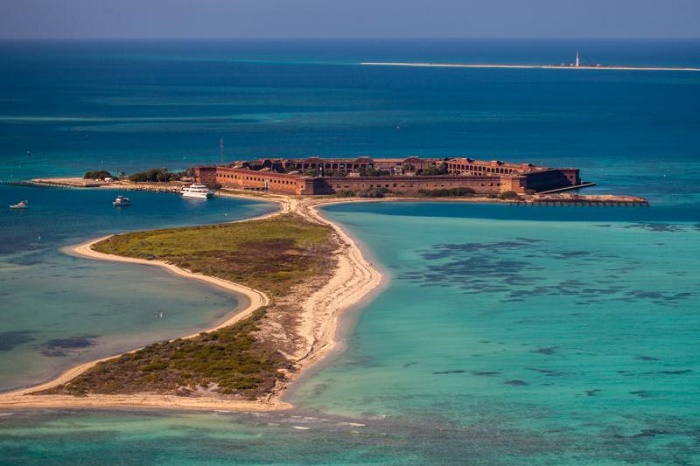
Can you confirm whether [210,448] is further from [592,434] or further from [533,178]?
[533,178]

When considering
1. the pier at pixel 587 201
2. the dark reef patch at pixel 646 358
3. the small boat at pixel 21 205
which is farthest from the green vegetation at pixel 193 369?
the pier at pixel 587 201

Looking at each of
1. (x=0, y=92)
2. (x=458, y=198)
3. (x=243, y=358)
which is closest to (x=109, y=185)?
(x=458, y=198)

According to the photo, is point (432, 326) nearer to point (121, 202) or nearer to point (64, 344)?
point (64, 344)

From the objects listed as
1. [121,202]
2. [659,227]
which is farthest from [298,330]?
[121,202]

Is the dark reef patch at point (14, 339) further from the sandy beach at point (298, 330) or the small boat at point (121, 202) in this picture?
the small boat at point (121, 202)

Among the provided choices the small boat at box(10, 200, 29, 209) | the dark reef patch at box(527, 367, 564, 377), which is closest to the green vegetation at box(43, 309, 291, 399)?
the dark reef patch at box(527, 367, 564, 377)

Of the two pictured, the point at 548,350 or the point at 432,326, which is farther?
the point at 432,326
